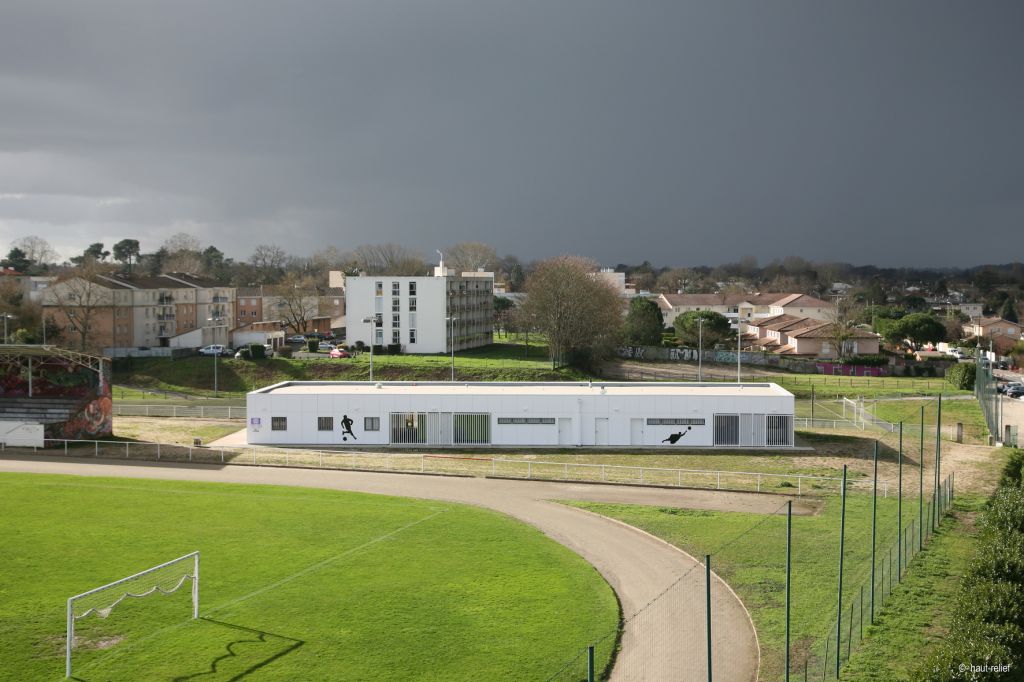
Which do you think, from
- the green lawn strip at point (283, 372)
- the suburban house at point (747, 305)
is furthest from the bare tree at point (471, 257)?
the green lawn strip at point (283, 372)

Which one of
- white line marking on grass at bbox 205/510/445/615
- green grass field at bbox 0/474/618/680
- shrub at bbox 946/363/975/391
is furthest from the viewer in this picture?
shrub at bbox 946/363/975/391

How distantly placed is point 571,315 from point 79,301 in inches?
1707

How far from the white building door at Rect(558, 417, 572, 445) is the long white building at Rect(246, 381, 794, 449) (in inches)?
1.9

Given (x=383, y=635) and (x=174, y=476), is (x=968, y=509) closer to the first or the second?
(x=383, y=635)

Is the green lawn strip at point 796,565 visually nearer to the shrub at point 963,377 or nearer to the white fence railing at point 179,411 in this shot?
the white fence railing at point 179,411

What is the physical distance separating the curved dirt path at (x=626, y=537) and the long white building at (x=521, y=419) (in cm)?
A: 599

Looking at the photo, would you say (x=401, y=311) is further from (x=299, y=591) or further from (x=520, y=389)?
(x=299, y=591)

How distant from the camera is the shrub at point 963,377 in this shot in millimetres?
70863

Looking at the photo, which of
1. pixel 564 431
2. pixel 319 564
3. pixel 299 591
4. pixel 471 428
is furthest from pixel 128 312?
pixel 299 591

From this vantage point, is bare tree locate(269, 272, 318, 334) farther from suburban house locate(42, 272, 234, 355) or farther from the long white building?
the long white building

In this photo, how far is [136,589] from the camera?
22328mm

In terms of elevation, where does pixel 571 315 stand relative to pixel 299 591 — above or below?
above

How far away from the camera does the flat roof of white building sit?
156ft

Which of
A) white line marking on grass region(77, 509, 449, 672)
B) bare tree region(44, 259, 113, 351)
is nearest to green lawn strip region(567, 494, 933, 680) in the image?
white line marking on grass region(77, 509, 449, 672)
